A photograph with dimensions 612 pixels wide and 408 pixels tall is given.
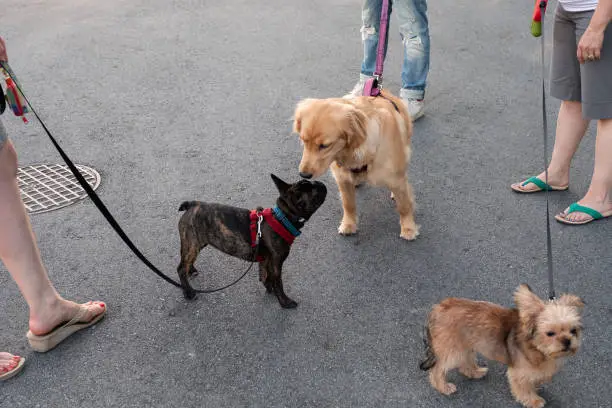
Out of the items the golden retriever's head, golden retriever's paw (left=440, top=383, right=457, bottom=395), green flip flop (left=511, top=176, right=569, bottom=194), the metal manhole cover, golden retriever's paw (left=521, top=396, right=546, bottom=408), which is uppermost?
the golden retriever's head

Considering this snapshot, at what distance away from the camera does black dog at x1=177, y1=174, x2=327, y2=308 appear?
2.96 metres

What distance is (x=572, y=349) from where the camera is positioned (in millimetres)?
2256

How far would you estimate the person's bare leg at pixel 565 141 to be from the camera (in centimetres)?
392

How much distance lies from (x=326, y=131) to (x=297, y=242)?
3.11ft

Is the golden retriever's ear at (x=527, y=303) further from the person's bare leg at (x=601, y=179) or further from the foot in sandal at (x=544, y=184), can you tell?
the foot in sandal at (x=544, y=184)

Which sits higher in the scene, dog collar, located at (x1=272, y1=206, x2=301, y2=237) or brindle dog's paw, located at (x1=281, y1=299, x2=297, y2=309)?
dog collar, located at (x1=272, y1=206, x2=301, y2=237)

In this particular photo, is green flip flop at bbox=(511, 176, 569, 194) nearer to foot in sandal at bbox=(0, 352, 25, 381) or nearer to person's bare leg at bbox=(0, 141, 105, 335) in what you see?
person's bare leg at bbox=(0, 141, 105, 335)

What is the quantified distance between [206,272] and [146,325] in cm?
55

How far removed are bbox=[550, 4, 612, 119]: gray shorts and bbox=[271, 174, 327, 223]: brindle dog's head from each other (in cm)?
196

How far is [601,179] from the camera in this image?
12.4ft

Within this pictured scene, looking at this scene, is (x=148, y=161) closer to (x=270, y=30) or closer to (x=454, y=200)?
(x=454, y=200)

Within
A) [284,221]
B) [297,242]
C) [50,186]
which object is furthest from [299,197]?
[50,186]

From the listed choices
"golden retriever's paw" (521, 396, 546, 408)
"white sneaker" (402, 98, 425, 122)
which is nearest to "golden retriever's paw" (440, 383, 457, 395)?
"golden retriever's paw" (521, 396, 546, 408)

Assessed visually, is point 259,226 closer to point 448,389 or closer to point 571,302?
point 448,389
